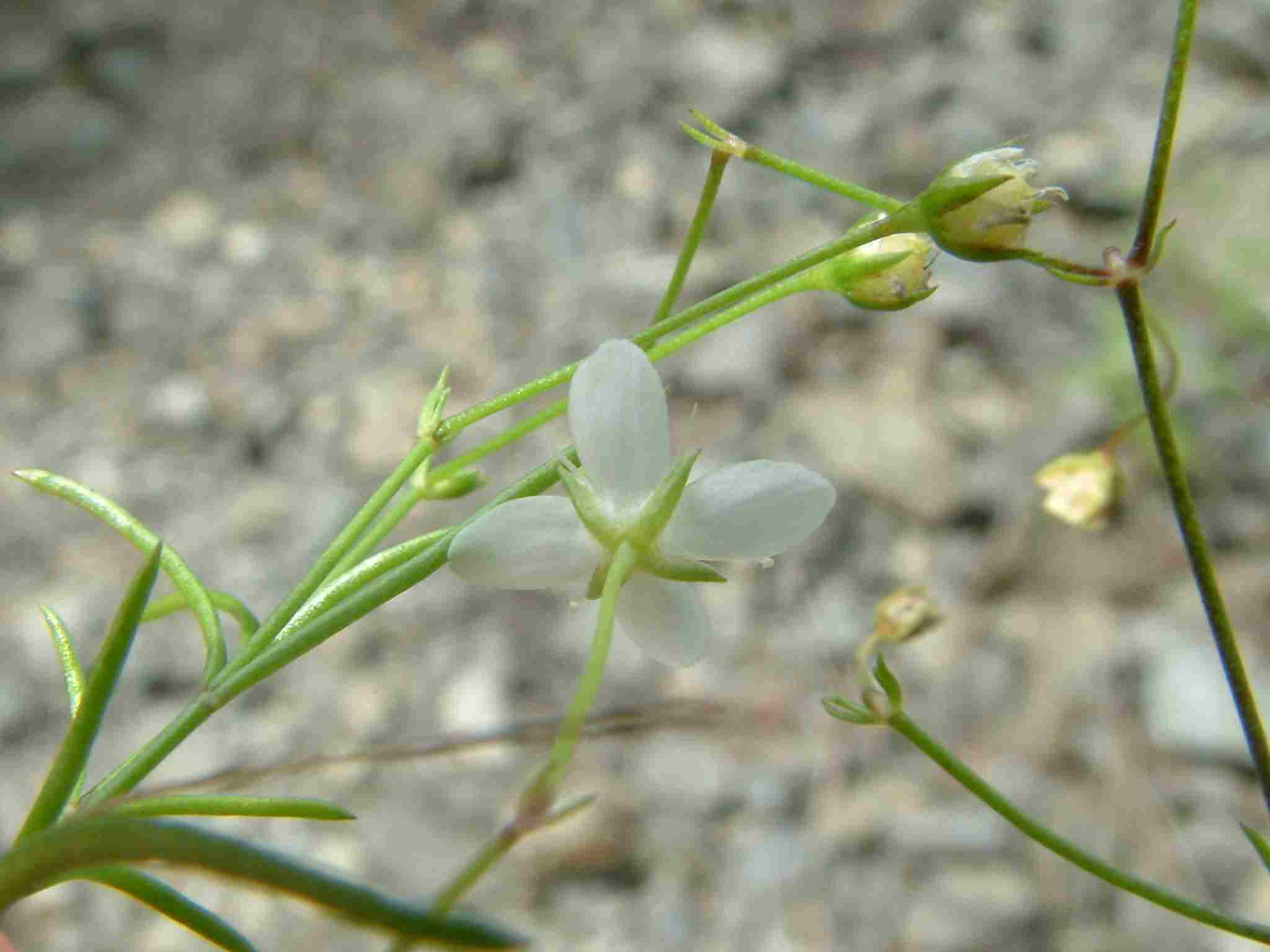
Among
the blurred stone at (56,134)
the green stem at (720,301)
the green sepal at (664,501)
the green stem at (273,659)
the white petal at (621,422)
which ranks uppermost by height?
the blurred stone at (56,134)

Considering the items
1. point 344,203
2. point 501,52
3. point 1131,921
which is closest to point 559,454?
point 1131,921

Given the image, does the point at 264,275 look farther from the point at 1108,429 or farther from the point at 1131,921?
the point at 1131,921

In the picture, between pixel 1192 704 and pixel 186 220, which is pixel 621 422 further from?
pixel 186 220

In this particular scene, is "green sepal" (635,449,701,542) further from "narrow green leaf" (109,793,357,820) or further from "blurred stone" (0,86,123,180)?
"blurred stone" (0,86,123,180)

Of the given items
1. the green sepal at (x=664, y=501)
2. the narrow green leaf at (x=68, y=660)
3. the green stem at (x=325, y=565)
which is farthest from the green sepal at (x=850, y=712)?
the narrow green leaf at (x=68, y=660)

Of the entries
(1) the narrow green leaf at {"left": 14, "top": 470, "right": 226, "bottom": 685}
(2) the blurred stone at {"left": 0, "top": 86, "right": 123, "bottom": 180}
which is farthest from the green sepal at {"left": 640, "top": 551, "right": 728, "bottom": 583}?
(2) the blurred stone at {"left": 0, "top": 86, "right": 123, "bottom": 180}

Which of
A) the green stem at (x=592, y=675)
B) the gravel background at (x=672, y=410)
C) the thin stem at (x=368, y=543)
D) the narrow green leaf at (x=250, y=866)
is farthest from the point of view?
the gravel background at (x=672, y=410)

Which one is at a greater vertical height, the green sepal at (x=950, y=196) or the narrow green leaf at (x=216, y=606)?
the green sepal at (x=950, y=196)

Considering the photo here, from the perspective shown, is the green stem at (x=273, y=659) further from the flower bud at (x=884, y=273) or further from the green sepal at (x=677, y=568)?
the flower bud at (x=884, y=273)
